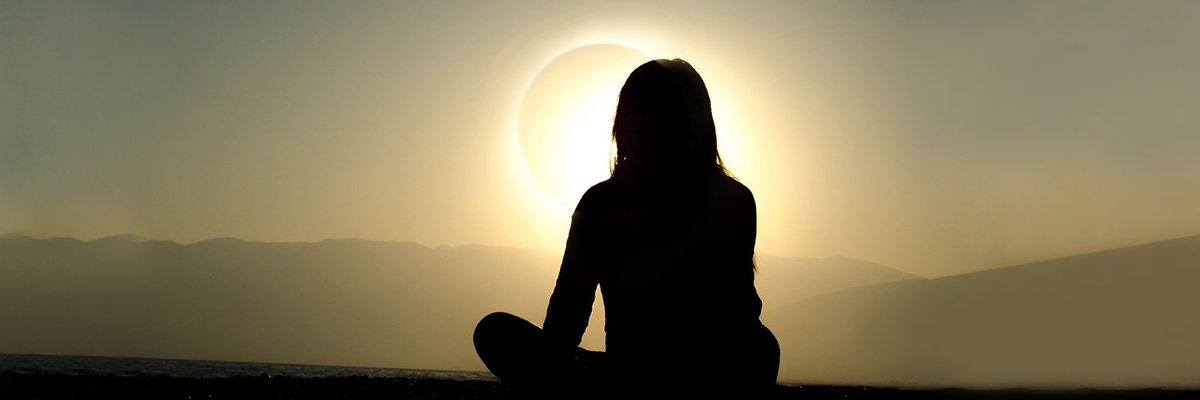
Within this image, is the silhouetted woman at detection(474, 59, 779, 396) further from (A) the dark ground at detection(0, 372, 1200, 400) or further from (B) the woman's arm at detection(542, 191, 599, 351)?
(A) the dark ground at detection(0, 372, 1200, 400)

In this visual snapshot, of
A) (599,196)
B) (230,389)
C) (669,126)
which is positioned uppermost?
(669,126)

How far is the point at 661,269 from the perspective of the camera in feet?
→ 10.5

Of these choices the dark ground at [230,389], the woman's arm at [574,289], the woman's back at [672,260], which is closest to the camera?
the woman's back at [672,260]

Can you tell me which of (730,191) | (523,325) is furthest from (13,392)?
(730,191)

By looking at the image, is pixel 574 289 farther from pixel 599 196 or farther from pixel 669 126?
pixel 669 126

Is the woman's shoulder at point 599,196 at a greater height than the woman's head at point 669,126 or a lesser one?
lesser

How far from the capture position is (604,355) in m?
3.44

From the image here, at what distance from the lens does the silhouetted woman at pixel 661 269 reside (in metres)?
3.21

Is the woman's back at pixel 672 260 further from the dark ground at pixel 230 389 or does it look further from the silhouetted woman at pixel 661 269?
the dark ground at pixel 230 389

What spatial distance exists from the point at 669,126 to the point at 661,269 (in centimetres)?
52

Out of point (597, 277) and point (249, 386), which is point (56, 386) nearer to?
point (249, 386)

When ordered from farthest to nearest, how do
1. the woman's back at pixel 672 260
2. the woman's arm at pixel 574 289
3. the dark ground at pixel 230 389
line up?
the dark ground at pixel 230 389 < the woman's arm at pixel 574 289 < the woman's back at pixel 672 260

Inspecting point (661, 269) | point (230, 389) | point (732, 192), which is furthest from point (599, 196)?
point (230, 389)

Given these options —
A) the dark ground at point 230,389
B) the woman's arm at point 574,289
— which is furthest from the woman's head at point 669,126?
the dark ground at point 230,389
